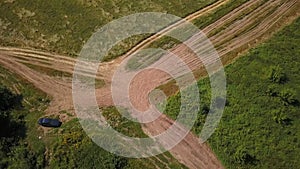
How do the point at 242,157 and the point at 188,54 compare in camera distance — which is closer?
the point at 242,157

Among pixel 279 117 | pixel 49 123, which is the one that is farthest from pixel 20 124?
pixel 279 117

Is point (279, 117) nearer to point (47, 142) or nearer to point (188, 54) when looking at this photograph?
point (188, 54)

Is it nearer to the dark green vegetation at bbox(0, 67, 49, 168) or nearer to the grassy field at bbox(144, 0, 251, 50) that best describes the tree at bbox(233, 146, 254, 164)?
the grassy field at bbox(144, 0, 251, 50)

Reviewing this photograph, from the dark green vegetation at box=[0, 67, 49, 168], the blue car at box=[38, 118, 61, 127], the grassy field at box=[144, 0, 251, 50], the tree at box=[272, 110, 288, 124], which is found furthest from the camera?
the grassy field at box=[144, 0, 251, 50]

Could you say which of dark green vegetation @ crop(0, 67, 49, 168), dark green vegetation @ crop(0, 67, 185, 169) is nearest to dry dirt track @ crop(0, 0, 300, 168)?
dark green vegetation @ crop(0, 67, 49, 168)

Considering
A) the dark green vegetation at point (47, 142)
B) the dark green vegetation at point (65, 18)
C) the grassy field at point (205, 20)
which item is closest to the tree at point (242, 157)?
the dark green vegetation at point (47, 142)

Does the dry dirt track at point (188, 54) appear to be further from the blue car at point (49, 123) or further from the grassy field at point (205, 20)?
the blue car at point (49, 123)
